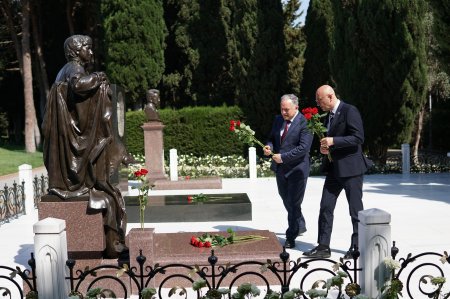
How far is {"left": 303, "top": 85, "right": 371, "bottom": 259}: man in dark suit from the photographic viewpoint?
19.3 ft

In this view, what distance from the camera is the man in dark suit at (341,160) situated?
5.87m

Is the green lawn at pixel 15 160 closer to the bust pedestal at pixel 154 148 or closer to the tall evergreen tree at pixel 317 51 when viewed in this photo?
the bust pedestal at pixel 154 148

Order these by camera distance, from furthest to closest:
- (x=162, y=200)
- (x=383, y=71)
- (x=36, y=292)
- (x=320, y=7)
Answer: (x=320, y=7) → (x=383, y=71) → (x=162, y=200) → (x=36, y=292)

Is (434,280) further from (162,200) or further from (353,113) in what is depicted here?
(162,200)

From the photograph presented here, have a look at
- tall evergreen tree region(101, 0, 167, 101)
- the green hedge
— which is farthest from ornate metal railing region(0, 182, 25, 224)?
tall evergreen tree region(101, 0, 167, 101)

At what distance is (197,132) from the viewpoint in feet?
72.4

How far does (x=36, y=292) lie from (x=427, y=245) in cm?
506

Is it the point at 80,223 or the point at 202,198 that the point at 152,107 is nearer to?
the point at 202,198

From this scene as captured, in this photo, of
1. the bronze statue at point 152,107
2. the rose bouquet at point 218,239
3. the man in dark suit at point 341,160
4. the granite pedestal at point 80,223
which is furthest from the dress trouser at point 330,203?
the bronze statue at point 152,107

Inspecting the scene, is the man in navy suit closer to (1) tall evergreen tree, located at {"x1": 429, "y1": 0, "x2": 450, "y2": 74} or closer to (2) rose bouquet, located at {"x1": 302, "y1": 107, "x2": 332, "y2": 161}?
(2) rose bouquet, located at {"x1": 302, "y1": 107, "x2": 332, "y2": 161}

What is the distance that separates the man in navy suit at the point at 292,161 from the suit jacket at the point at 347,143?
61 centimetres

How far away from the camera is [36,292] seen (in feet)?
13.8

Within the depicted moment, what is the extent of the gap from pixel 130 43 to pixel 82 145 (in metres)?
18.9

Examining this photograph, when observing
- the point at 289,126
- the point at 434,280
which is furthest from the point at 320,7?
the point at 434,280
